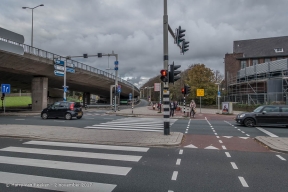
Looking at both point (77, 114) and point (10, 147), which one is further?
point (77, 114)

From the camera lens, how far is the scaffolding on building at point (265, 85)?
34.6 meters

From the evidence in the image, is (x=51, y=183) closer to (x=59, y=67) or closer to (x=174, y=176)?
(x=174, y=176)

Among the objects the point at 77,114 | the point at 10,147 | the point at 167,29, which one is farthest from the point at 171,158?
the point at 77,114

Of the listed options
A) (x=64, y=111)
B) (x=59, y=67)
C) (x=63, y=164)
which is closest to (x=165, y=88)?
(x=63, y=164)

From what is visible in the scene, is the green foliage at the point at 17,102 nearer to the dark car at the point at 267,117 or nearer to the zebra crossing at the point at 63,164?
the dark car at the point at 267,117

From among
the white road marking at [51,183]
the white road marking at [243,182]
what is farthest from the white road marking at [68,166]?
the white road marking at [243,182]

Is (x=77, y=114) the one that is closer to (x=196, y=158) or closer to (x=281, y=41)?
(x=196, y=158)

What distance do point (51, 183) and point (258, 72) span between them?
41348 mm

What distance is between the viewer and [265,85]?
3809 centimetres

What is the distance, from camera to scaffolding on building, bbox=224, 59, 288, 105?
34.6 m

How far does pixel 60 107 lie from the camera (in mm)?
21719

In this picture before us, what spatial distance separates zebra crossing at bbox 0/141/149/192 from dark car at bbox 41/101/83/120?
12099mm

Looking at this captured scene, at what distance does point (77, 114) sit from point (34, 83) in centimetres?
1719

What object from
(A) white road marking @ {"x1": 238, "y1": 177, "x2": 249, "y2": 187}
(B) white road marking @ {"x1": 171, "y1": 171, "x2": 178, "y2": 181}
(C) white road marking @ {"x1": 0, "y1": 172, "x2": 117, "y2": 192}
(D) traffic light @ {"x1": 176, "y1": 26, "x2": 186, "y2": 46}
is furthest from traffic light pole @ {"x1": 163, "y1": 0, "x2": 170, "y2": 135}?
(C) white road marking @ {"x1": 0, "y1": 172, "x2": 117, "y2": 192}
